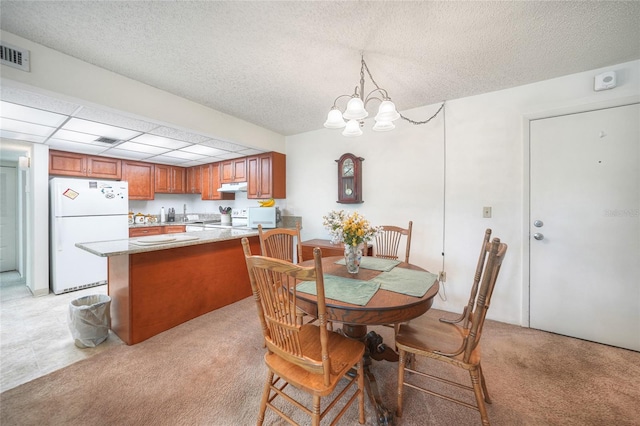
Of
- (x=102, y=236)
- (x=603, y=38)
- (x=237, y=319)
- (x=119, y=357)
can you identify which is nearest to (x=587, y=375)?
(x=603, y=38)

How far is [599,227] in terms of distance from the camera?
2123 millimetres

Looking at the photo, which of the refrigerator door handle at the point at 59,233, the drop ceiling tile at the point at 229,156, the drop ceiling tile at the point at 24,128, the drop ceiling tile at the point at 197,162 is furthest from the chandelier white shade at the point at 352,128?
the refrigerator door handle at the point at 59,233

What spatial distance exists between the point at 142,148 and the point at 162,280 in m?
2.34

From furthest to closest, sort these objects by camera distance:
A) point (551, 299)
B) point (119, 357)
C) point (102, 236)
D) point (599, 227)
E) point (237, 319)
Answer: point (102, 236), point (237, 319), point (551, 299), point (599, 227), point (119, 357)

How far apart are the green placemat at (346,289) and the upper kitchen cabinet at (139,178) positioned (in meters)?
4.36

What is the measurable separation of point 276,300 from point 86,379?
5.61 feet

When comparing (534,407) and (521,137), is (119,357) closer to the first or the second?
(534,407)

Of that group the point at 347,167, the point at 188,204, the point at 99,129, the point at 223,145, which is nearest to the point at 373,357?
the point at 347,167

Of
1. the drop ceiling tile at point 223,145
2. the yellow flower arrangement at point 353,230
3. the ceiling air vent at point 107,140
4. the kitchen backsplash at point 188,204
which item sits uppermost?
the drop ceiling tile at point 223,145

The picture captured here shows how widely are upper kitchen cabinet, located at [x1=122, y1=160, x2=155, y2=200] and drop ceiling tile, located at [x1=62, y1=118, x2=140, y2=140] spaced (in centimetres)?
146

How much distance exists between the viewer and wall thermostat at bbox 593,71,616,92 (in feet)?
6.56

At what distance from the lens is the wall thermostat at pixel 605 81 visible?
2.00 m

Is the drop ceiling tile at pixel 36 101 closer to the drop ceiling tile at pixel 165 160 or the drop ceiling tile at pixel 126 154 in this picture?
the drop ceiling tile at pixel 126 154

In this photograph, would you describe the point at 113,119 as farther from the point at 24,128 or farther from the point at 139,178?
the point at 139,178
